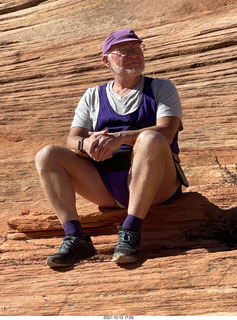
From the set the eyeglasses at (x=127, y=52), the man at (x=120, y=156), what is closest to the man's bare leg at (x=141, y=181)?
the man at (x=120, y=156)

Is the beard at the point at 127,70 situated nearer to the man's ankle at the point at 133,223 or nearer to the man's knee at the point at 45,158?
the man's knee at the point at 45,158

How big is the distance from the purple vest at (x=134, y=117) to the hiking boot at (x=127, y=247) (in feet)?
2.61

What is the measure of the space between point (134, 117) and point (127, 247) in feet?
3.18

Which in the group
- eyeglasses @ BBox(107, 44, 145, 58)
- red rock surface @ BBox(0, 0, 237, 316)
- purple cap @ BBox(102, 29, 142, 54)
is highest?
purple cap @ BBox(102, 29, 142, 54)

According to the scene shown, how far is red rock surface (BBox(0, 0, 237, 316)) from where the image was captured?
289 cm

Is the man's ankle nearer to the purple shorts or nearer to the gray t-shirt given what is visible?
the purple shorts

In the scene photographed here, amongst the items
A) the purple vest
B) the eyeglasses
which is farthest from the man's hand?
the eyeglasses

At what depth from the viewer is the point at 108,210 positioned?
3.86 metres

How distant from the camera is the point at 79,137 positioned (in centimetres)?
368

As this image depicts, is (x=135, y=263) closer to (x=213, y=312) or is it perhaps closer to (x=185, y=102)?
(x=213, y=312)

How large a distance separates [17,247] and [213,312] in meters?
1.79

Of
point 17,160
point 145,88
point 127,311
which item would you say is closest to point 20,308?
point 127,311

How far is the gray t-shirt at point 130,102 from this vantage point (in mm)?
3643

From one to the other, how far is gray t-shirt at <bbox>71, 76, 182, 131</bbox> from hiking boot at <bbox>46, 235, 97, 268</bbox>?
0.90m
